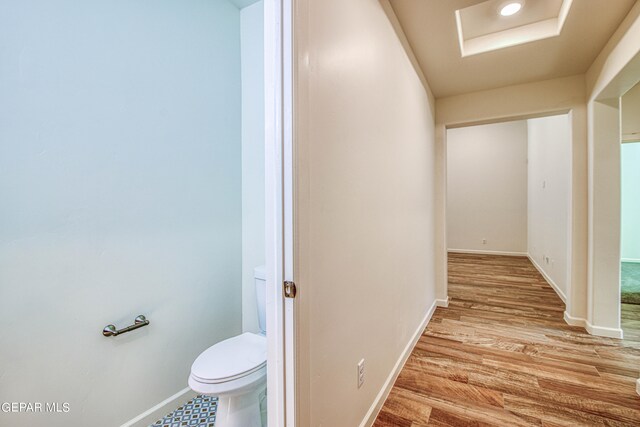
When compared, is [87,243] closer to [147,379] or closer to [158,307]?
[158,307]

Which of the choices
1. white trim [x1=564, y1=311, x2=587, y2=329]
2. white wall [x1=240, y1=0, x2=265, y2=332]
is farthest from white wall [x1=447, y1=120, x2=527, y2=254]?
white wall [x1=240, y1=0, x2=265, y2=332]

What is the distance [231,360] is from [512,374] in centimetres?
187

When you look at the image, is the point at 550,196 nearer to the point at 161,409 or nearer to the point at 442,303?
the point at 442,303

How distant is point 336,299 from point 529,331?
2433 millimetres

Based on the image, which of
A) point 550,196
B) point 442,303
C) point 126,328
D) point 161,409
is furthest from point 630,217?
point 126,328

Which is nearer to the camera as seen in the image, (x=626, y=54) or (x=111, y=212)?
(x=111, y=212)

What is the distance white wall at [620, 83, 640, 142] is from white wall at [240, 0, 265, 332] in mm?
4253

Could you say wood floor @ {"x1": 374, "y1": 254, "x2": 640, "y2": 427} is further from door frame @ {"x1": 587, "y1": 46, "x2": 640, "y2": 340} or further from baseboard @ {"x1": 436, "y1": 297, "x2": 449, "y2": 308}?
door frame @ {"x1": 587, "y1": 46, "x2": 640, "y2": 340}

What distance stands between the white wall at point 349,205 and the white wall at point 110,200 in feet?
3.70

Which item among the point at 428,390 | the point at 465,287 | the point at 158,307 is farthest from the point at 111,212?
the point at 465,287

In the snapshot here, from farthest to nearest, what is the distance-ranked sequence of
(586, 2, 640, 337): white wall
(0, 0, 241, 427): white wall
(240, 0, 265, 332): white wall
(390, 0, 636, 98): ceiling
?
(586, 2, 640, 337): white wall, (240, 0, 265, 332): white wall, (390, 0, 636, 98): ceiling, (0, 0, 241, 427): white wall

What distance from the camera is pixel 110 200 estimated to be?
1.46 metres

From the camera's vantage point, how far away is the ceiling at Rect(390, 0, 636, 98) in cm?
172

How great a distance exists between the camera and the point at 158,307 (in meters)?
1.65
